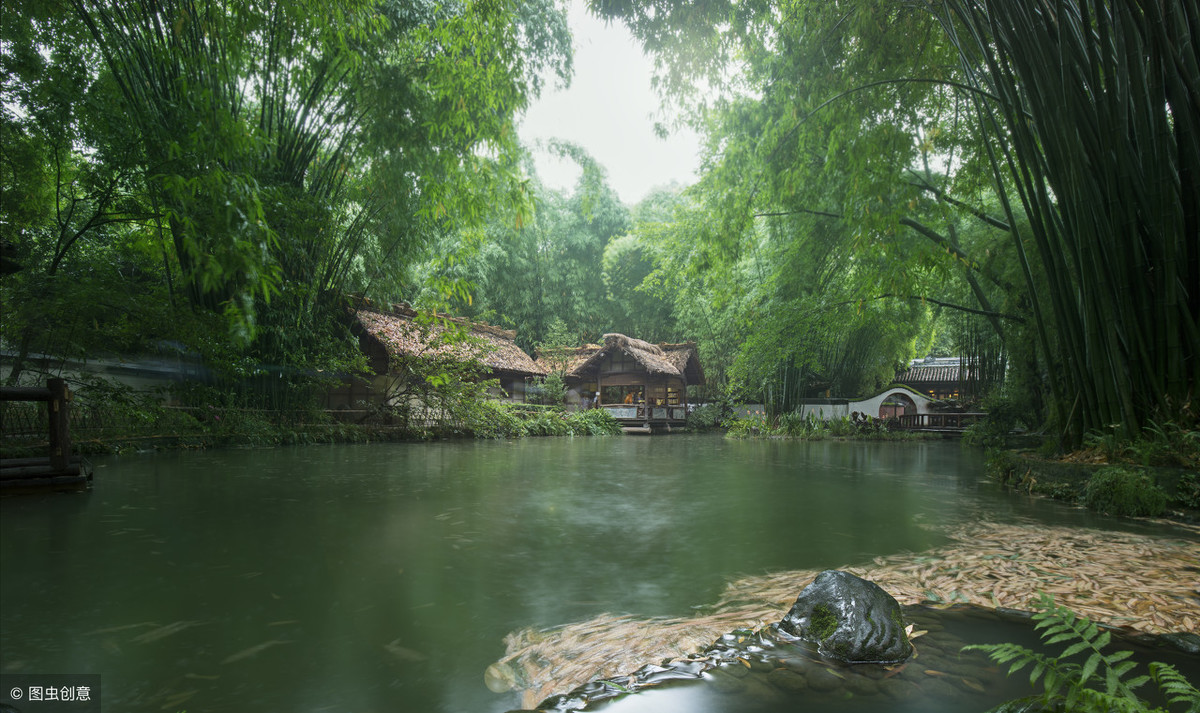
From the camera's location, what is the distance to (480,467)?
7.38 meters

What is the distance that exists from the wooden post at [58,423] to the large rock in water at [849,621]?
5.07 metres

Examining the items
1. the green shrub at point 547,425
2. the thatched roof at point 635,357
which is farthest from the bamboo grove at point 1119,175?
the thatched roof at point 635,357

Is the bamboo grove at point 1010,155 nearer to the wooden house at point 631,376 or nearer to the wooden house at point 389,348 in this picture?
the wooden house at point 389,348

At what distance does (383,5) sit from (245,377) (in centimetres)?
640

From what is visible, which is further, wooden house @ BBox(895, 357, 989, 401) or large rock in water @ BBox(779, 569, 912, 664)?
wooden house @ BBox(895, 357, 989, 401)

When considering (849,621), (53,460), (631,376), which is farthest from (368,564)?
(631,376)

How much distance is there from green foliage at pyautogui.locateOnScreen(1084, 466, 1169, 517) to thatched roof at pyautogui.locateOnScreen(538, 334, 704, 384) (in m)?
17.4

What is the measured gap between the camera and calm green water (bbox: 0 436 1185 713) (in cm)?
160

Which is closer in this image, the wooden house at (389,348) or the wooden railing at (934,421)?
the wooden house at (389,348)

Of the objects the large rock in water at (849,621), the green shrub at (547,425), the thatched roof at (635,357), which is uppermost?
the thatched roof at (635,357)

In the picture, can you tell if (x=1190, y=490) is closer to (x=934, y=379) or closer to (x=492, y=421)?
(x=492, y=421)

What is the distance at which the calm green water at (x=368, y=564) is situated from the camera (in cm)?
160

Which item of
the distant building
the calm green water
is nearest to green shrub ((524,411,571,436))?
the calm green water

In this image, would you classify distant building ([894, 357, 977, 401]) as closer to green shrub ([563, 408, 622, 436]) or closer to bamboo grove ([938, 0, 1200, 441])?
green shrub ([563, 408, 622, 436])
